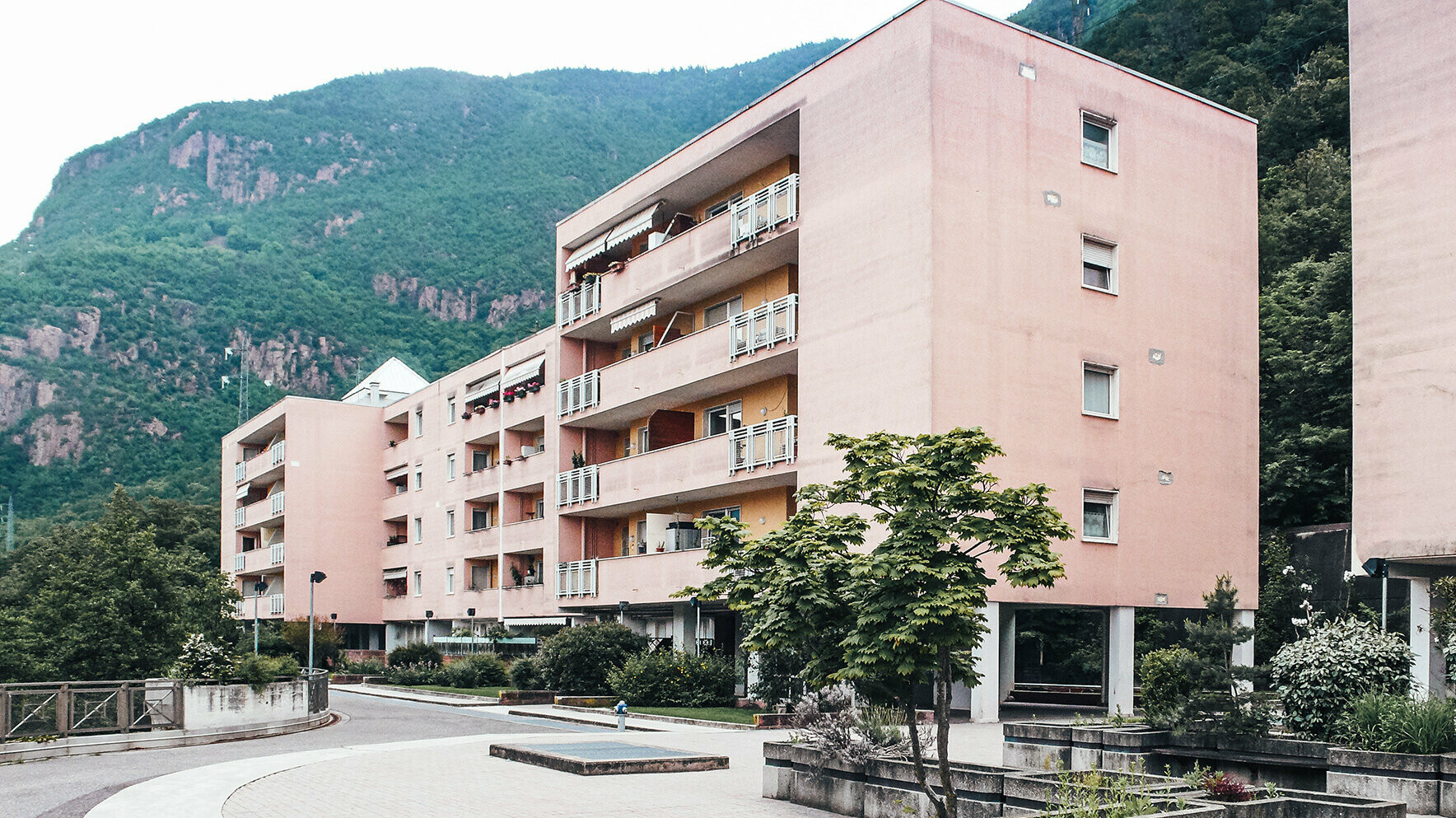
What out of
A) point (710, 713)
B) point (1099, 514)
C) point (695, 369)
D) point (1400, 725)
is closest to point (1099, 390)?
point (1099, 514)

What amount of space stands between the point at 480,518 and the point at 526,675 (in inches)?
750

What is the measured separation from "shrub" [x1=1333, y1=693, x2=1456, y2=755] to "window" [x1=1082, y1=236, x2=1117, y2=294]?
52.3 ft

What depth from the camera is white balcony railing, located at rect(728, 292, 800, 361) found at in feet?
101

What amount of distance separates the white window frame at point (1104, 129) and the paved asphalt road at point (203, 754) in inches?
665

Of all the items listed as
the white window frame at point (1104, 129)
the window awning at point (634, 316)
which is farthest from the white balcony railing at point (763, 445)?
the white window frame at point (1104, 129)

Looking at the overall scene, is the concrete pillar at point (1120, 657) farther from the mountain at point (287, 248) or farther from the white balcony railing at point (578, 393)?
the mountain at point (287, 248)

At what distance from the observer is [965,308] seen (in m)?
26.6

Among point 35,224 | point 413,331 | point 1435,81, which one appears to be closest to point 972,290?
point 1435,81

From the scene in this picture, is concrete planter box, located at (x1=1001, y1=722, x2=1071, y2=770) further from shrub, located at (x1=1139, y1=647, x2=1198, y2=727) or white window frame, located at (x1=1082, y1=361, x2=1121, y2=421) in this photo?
white window frame, located at (x1=1082, y1=361, x2=1121, y2=421)

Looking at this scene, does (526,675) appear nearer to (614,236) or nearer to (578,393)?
(578,393)

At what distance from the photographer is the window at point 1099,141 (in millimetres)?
29266

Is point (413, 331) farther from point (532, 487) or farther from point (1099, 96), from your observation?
point (1099, 96)

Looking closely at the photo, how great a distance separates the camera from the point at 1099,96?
1153 inches

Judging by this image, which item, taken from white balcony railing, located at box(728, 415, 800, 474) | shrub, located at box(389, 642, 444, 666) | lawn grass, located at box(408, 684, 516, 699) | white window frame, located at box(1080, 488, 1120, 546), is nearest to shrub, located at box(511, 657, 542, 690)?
lawn grass, located at box(408, 684, 516, 699)
